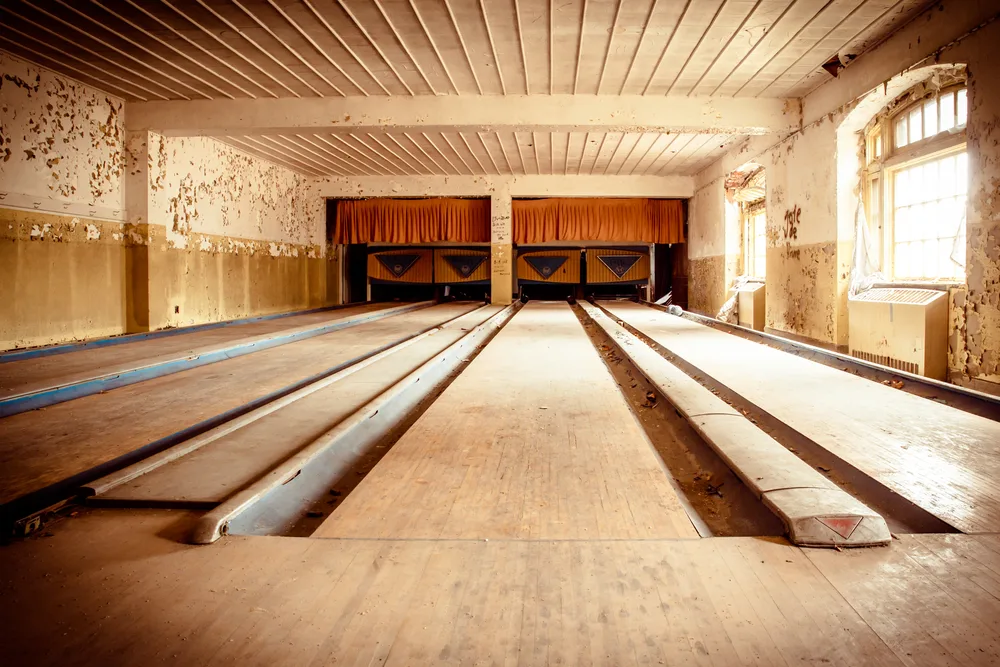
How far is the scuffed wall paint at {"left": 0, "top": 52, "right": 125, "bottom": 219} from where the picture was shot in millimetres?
4594

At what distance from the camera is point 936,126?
4.14m

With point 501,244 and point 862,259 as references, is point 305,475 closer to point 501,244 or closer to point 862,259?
point 862,259

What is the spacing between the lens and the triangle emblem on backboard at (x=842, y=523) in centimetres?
116

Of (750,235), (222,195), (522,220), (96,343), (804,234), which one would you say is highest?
(522,220)

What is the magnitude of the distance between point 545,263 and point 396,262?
3.47 meters

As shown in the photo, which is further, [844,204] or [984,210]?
[844,204]

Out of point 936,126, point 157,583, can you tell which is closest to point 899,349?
point 936,126

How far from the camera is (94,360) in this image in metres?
3.64

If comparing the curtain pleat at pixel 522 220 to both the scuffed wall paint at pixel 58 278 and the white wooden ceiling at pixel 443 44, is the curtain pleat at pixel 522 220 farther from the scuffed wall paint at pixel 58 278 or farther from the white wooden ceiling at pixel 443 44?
the scuffed wall paint at pixel 58 278

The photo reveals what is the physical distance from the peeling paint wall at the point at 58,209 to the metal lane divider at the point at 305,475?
4.08 metres

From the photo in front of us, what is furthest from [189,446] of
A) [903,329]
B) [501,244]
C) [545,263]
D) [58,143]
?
[545,263]

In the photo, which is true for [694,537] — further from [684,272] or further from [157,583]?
[684,272]

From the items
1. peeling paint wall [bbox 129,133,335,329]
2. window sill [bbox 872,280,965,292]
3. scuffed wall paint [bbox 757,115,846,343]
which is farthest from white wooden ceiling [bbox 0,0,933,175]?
window sill [bbox 872,280,965,292]

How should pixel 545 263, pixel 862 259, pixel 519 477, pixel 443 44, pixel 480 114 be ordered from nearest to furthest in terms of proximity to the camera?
pixel 519 477 → pixel 443 44 → pixel 862 259 → pixel 480 114 → pixel 545 263
